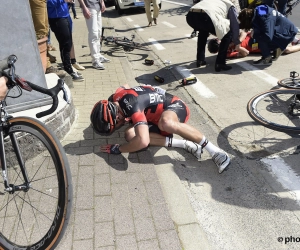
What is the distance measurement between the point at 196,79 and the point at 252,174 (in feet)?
10.1

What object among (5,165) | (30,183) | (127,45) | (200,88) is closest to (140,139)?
(30,183)

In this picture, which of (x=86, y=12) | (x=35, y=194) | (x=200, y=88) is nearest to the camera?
(x=35, y=194)

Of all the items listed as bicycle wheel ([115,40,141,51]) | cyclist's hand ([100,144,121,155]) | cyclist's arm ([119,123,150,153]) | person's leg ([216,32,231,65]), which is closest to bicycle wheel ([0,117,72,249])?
cyclist's hand ([100,144,121,155])

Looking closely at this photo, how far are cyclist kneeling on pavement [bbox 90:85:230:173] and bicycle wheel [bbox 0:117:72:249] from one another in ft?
2.55

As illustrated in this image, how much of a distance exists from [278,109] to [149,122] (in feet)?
6.30

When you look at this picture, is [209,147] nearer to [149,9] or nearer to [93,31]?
[93,31]

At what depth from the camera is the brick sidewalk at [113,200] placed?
7.73 feet

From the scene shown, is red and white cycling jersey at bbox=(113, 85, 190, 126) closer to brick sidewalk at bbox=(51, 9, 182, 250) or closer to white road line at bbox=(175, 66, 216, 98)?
brick sidewalk at bbox=(51, 9, 182, 250)

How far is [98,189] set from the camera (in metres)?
2.90

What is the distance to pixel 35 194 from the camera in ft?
8.87

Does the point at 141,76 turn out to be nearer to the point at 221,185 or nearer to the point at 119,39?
the point at 119,39

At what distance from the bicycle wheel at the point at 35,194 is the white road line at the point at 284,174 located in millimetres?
2097

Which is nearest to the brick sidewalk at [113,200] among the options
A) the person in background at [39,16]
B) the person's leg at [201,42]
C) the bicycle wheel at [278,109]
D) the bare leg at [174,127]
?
the bare leg at [174,127]

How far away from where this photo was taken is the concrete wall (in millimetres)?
3188
